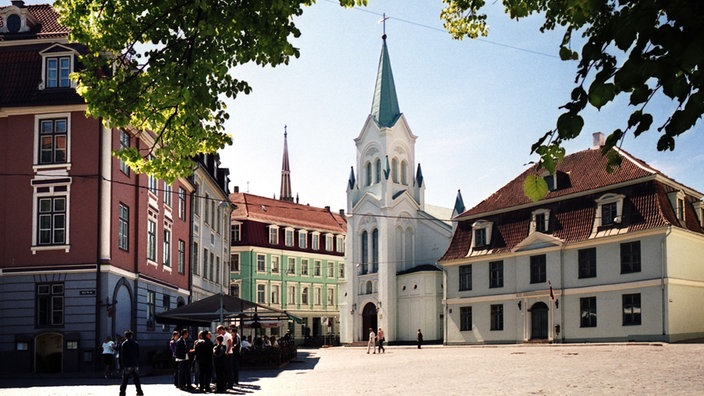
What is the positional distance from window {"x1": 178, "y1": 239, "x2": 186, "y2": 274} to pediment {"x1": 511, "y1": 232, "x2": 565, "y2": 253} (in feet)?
67.5

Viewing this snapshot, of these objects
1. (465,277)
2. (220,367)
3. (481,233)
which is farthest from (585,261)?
(220,367)

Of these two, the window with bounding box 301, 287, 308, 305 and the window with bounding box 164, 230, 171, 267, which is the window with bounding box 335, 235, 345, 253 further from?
the window with bounding box 164, 230, 171, 267

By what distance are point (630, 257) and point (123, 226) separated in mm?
27127

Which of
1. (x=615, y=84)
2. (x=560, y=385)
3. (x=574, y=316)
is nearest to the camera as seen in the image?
(x=615, y=84)

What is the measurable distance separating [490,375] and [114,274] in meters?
14.8

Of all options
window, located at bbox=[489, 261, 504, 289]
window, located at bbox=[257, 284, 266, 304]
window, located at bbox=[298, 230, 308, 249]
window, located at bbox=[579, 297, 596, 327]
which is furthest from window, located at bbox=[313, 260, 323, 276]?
window, located at bbox=[579, 297, 596, 327]

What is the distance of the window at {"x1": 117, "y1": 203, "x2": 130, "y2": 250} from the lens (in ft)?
98.4

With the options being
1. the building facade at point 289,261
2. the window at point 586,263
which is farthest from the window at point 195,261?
the building facade at point 289,261

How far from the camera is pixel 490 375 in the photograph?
21.3 metres

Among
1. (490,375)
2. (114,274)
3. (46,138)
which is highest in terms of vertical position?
(46,138)

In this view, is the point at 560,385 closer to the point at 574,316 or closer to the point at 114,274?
the point at 114,274

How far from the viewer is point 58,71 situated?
1156 inches

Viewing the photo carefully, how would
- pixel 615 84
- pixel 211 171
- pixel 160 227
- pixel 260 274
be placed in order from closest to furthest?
1. pixel 615 84
2. pixel 160 227
3. pixel 211 171
4. pixel 260 274

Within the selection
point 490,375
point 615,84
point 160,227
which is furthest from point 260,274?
point 615,84
